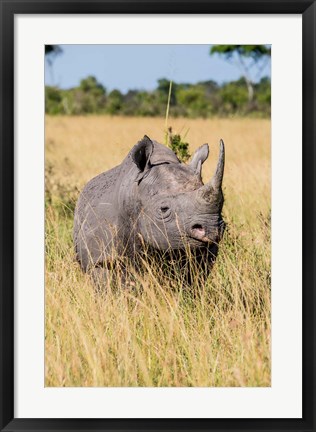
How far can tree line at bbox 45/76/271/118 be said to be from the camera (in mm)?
29516

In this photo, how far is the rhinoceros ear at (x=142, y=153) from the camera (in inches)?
257

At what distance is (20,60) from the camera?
5285 mm

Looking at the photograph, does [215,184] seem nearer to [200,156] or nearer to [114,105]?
[200,156]

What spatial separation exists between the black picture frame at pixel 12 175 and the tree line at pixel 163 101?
1970cm

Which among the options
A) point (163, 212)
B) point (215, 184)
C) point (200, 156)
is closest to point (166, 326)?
point (163, 212)

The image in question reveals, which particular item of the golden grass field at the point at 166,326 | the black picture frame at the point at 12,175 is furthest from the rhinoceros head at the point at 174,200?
the black picture frame at the point at 12,175

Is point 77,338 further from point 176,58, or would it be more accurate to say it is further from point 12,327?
point 176,58

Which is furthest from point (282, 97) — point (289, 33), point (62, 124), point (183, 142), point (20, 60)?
point (62, 124)

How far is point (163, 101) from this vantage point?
3228 cm

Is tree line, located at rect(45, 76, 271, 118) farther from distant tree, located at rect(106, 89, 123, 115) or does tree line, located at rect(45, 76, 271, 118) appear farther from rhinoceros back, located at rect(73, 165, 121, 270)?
rhinoceros back, located at rect(73, 165, 121, 270)

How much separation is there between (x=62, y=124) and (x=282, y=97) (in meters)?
18.0

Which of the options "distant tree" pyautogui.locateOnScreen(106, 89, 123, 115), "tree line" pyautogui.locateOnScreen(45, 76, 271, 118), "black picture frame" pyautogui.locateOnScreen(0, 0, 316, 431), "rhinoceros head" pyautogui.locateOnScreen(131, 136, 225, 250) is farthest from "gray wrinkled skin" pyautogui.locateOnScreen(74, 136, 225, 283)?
"distant tree" pyautogui.locateOnScreen(106, 89, 123, 115)

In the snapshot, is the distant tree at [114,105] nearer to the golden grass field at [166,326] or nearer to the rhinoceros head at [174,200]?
the golden grass field at [166,326]

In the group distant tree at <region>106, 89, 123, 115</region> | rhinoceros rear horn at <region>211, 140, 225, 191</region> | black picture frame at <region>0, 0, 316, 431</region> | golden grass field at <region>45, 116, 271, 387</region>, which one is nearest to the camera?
black picture frame at <region>0, 0, 316, 431</region>
